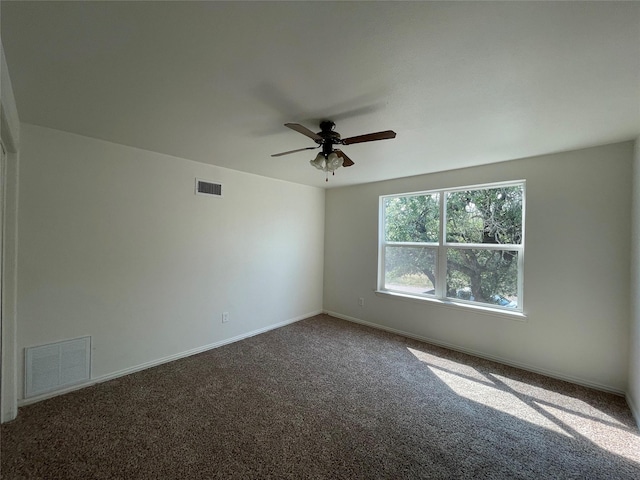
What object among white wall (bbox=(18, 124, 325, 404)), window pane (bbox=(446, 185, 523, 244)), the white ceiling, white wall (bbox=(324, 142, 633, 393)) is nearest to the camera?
the white ceiling

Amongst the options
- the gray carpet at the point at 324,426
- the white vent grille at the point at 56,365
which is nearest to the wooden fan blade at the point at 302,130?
the gray carpet at the point at 324,426

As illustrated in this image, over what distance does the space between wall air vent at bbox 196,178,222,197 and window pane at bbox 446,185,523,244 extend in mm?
3043

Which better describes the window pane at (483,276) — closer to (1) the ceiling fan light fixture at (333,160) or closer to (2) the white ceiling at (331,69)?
(2) the white ceiling at (331,69)

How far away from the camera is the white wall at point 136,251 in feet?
7.45

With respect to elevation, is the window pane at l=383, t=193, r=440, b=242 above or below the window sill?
above

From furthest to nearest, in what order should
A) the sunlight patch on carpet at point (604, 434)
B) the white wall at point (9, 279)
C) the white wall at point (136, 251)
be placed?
1. the white wall at point (136, 251)
2. the white wall at point (9, 279)
3. the sunlight patch on carpet at point (604, 434)

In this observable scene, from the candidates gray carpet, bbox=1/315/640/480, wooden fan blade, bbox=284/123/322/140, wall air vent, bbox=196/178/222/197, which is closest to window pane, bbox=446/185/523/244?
gray carpet, bbox=1/315/640/480

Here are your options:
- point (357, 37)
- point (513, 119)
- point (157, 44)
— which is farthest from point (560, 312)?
point (157, 44)

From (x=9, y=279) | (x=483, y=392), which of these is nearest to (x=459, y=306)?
(x=483, y=392)

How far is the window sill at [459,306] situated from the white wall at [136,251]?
176cm

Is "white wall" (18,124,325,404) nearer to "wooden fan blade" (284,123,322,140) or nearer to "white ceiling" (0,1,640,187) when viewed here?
"white ceiling" (0,1,640,187)

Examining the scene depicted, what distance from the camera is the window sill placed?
3.00 meters

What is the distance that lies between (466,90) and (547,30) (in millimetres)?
486

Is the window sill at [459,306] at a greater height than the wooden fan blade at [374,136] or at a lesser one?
lesser
